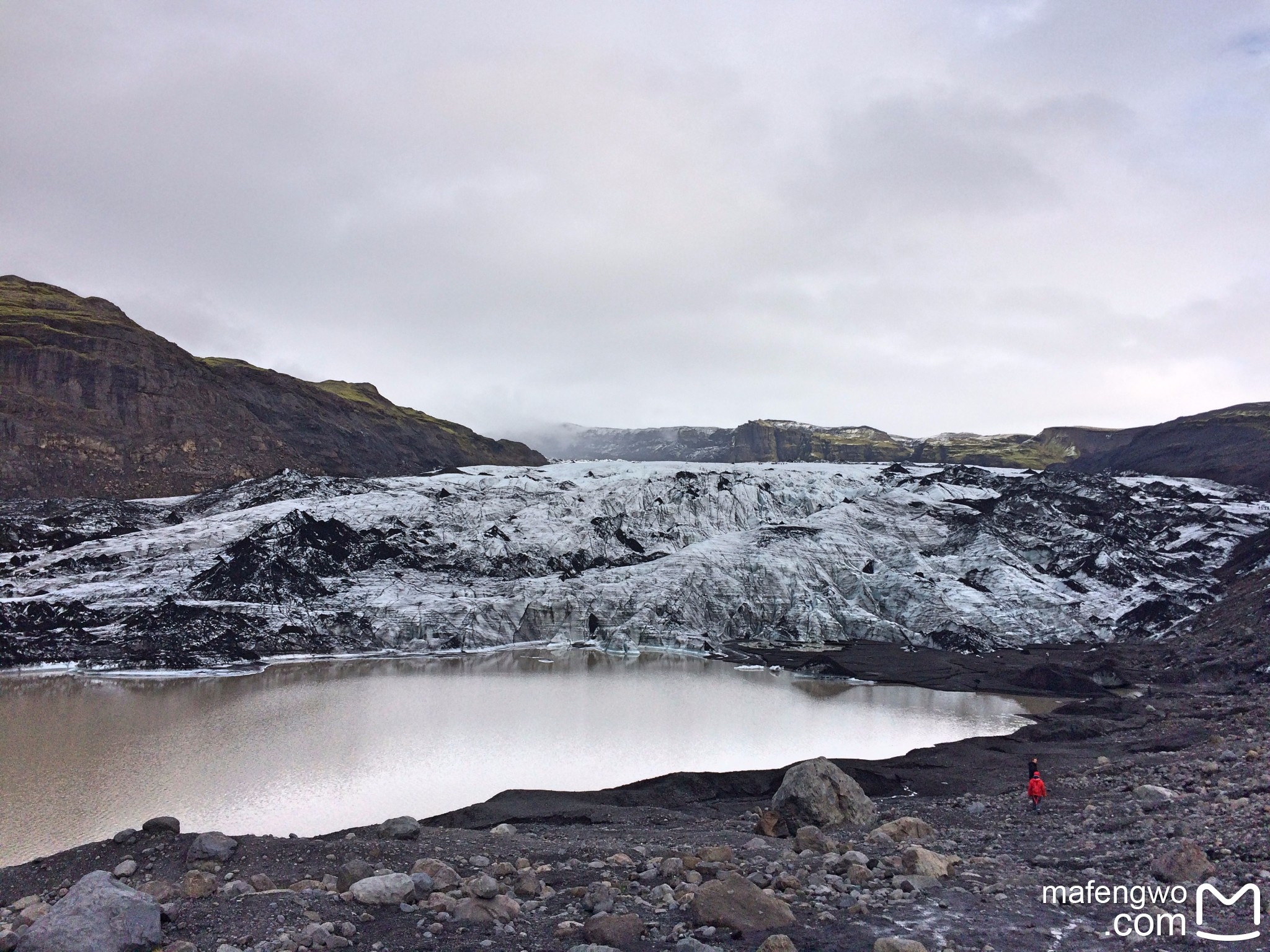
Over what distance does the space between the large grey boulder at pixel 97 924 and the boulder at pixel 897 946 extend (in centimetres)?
566

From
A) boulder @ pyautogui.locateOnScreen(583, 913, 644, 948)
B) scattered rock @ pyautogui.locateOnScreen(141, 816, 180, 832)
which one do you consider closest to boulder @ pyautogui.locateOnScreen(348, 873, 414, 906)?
boulder @ pyautogui.locateOnScreen(583, 913, 644, 948)

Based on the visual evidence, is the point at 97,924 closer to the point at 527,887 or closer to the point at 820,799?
the point at 527,887

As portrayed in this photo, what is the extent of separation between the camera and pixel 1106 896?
689 cm

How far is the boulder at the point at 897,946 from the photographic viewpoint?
212 inches

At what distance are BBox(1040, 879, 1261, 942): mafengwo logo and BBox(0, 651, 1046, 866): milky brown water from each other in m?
11.0

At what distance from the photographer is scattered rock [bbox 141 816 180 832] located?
30.3 ft

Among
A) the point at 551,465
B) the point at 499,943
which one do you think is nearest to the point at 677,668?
the point at 499,943

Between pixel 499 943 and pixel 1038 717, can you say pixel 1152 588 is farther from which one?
pixel 499 943

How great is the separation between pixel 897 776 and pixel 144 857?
A: 13.9 metres

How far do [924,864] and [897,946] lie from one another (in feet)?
8.40

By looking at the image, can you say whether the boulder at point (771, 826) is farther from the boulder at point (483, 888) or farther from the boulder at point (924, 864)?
the boulder at point (483, 888)

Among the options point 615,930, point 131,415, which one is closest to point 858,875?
point 615,930

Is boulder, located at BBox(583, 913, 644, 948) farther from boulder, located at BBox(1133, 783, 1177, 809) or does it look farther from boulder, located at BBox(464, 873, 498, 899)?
boulder, located at BBox(1133, 783, 1177, 809)

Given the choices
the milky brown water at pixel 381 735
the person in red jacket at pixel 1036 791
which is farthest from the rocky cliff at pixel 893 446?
the person in red jacket at pixel 1036 791
